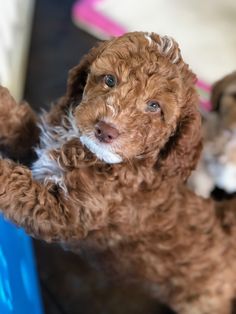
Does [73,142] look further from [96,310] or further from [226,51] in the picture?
[226,51]

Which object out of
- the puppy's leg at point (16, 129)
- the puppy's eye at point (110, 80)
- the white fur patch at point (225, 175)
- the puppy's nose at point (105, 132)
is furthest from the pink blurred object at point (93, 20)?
the puppy's nose at point (105, 132)

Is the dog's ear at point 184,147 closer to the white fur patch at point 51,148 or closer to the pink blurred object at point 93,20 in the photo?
the white fur patch at point 51,148

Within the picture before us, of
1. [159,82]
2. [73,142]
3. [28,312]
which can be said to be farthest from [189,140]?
[28,312]

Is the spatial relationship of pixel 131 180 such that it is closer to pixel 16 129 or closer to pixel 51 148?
pixel 51 148

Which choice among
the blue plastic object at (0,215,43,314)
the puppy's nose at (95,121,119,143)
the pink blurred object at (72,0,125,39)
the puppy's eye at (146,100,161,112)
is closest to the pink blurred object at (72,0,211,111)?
the pink blurred object at (72,0,125,39)

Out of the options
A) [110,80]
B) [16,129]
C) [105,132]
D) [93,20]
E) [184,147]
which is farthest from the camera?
[93,20]

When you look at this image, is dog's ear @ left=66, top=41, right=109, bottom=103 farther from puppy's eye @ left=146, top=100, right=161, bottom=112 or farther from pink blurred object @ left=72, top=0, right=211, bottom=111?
pink blurred object @ left=72, top=0, right=211, bottom=111

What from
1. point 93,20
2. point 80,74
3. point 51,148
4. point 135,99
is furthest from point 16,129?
point 93,20
